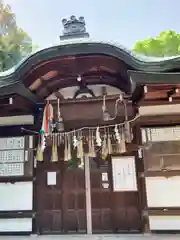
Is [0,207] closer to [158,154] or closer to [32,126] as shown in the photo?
[32,126]

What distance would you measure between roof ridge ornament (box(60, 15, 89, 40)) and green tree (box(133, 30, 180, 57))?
843cm

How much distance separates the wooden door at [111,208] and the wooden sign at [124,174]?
10cm

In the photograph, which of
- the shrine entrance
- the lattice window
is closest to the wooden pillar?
the shrine entrance

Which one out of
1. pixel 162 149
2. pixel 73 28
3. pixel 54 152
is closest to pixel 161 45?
pixel 73 28

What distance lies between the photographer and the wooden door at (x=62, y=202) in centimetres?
529

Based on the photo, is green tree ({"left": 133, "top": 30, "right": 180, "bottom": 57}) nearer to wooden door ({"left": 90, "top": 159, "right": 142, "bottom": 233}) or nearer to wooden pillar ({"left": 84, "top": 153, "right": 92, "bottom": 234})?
wooden pillar ({"left": 84, "top": 153, "right": 92, "bottom": 234})

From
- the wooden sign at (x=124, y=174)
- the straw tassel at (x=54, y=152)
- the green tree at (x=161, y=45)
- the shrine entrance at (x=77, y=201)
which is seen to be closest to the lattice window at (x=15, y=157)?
the shrine entrance at (x=77, y=201)

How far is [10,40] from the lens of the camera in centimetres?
1449

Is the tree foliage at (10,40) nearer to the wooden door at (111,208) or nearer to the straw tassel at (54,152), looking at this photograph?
the straw tassel at (54,152)

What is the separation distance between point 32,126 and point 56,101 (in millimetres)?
789

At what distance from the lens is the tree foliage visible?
13.4m

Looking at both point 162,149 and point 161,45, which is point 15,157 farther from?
point 161,45

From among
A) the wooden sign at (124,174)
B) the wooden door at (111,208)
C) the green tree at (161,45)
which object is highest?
the green tree at (161,45)

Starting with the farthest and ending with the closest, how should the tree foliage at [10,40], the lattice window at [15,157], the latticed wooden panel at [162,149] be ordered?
the tree foliage at [10,40]
the lattice window at [15,157]
the latticed wooden panel at [162,149]
